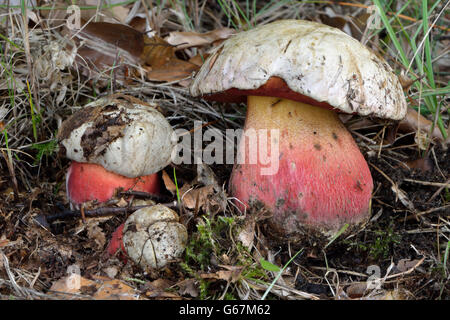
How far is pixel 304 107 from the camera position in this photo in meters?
1.75

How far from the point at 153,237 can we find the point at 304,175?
67 centimetres

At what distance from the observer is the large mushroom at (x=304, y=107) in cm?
146

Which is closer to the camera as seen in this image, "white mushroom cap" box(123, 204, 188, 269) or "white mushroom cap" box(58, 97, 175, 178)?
"white mushroom cap" box(123, 204, 188, 269)

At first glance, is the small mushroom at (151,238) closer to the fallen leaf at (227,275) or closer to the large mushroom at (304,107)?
the fallen leaf at (227,275)

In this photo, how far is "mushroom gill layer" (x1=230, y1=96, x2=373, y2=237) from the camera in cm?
171

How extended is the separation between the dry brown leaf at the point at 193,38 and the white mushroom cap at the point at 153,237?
4.09ft

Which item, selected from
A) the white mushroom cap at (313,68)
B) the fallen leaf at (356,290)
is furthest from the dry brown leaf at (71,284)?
the fallen leaf at (356,290)

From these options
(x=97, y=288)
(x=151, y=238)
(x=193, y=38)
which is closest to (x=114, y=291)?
(x=97, y=288)

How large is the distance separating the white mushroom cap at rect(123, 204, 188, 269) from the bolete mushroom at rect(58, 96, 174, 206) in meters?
0.27

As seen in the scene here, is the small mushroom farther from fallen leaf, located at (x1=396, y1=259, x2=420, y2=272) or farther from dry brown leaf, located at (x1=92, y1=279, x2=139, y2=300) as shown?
fallen leaf, located at (x1=396, y1=259, x2=420, y2=272)

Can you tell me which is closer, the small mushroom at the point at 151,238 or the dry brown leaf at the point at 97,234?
the small mushroom at the point at 151,238

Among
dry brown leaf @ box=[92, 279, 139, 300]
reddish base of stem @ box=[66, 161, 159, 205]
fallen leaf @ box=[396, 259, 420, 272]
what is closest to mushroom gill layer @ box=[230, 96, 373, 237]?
fallen leaf @ box=[396, 259, 420, 272]

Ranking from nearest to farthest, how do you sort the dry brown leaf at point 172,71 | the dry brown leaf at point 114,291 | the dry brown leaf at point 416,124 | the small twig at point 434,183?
1. the dry brown leaf at point 114,291
2. the small twig at point 434,183
3. the dry brown leaf at point 416,124
4. the dry brown leaf at point 172,71
